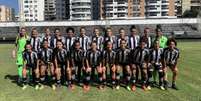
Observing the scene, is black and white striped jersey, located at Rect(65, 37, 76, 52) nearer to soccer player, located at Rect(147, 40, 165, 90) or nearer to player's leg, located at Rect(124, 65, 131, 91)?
Result: player's leg, located at Rect(124, 65, 131, 91)

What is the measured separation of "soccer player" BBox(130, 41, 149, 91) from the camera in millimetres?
14336

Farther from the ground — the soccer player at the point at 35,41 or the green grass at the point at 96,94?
the soccer player at the point at 35,41

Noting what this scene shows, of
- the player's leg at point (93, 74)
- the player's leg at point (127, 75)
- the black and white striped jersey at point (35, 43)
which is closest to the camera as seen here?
the player's leg at point (127, 75)

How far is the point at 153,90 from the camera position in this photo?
1435cm

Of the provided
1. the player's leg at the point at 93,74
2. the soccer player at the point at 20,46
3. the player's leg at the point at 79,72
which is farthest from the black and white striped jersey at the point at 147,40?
the soccer player at the point at 20,46

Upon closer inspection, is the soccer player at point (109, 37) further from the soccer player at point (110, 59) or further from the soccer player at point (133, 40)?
the soccer player at point (133, 40)

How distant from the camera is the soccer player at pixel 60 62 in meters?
14.5

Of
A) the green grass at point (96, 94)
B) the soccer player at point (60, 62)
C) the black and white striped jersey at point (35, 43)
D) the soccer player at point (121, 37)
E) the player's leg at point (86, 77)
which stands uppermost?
the soccer player at point (121, 37)

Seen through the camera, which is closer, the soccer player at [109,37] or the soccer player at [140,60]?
the soccer player at [140,60]

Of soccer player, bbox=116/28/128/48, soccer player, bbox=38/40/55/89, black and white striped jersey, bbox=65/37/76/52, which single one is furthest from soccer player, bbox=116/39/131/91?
soccer player, bbox=38/40/55/89

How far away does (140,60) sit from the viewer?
14438 mm

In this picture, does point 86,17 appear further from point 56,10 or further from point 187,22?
point 187,22

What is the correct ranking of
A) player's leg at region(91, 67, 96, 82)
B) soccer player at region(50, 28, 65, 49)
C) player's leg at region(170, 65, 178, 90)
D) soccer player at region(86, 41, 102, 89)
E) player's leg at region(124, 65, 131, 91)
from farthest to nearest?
soccer player at region(50, 28, 65, 49) → player's leg at region(91, 67, 96, 82) → player's leg at region(170, 65, 178, 90) → player's leg at region(124, 65, 131, 91) → soccer player at region(86, 41, 102, 89)

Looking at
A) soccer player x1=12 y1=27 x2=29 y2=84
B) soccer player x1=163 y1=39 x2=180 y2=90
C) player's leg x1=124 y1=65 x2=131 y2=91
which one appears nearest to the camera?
soccer player x1=163 y1=39 x2=180 y2=90
